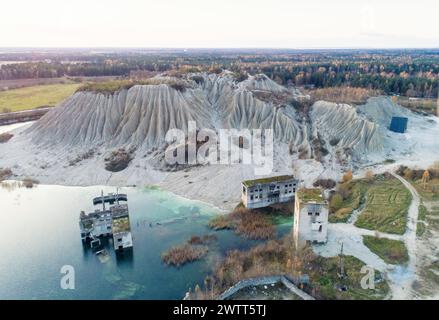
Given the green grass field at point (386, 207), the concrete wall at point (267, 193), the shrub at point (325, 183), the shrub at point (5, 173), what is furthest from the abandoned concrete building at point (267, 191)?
the shrub at point (5, 173)

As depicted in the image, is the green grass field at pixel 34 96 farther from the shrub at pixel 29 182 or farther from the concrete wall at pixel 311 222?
the concrete wall at pixel 311 222

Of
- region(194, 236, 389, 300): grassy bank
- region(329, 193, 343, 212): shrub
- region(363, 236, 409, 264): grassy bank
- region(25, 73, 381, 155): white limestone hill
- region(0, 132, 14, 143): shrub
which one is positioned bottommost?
region(194, 236, 389, 300): grassy bank

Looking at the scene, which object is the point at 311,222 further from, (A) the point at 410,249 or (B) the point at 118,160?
(B) the point at 118,160

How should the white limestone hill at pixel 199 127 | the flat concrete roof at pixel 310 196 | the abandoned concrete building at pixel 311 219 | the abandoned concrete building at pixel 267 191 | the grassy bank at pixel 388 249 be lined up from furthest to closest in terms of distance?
the white limestone hill at pixel 199 127 < the abandoned concrete building at pixel 267 191 < the flat concrete roof at pixel 310 196 < the abandoned concrete building at pixel 311 219 < the grassy bank at pixel 388 249

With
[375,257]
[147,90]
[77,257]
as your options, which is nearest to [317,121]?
[147,90]

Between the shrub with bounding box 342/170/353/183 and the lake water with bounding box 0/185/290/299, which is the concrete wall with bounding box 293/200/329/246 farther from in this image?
the shrub with bounding box 342/170/353/183

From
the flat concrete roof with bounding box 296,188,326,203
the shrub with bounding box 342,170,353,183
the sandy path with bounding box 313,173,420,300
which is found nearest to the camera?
the sandy path with bounding box 313,173,420,300

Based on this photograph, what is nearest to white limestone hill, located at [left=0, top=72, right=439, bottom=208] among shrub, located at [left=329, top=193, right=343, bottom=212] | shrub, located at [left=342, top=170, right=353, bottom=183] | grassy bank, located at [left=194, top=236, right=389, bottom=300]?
shrub, located at [left=342, top=170, right=353, bottom=183]
